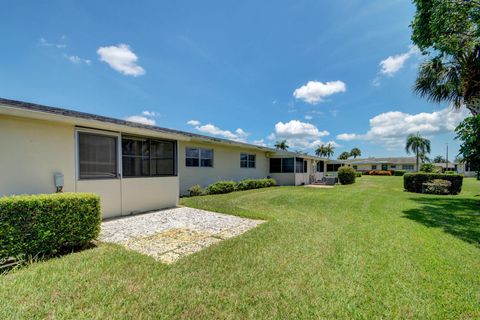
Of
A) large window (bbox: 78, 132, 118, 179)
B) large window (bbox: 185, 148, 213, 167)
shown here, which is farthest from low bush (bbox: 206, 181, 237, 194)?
large window (bbox: 78, 132, 118, 179)

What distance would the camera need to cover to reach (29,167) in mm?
5270

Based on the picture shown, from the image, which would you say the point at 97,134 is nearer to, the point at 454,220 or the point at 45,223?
the point at 45,223

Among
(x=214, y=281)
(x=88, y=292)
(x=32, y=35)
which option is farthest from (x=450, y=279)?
(x=32, y=35)

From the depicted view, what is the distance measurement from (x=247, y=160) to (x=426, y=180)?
1290 centimetres

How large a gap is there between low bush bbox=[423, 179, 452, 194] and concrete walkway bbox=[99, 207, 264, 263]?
14.7m

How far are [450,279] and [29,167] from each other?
8.86 m

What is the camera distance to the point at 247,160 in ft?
57.4

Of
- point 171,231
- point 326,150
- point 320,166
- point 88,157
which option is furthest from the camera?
point 326,150

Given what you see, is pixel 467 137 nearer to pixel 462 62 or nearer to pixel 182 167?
pixel 462 62

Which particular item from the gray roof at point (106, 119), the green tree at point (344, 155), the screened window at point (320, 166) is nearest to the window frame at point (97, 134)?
the gray roof at point (106, 119)

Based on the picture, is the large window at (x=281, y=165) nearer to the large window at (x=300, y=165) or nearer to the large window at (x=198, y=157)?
the large window at (x=300, y=165)

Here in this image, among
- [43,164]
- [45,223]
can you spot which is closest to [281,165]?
[43,164]

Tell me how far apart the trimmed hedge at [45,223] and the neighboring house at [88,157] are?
1.98 m

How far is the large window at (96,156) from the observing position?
6262 millimetres
